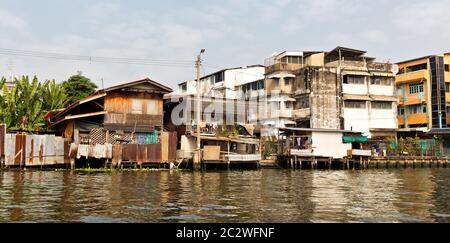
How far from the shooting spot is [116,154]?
32.1 metres

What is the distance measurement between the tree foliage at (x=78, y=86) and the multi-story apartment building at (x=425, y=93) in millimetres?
41868

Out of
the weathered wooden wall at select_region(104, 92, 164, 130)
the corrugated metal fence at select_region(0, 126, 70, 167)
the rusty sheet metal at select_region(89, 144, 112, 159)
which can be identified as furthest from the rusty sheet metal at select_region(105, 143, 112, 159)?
the corrugated metal fence at select_region(0, 126, 70, 167)

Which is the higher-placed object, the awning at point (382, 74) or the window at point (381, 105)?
the awning at point (382, 74)

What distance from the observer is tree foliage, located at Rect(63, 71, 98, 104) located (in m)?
49.7

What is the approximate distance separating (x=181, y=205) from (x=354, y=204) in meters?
6.12

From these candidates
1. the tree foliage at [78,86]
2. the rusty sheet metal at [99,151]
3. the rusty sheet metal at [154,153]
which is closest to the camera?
the rusty sheet metal at [99,151]

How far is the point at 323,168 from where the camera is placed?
41750mm

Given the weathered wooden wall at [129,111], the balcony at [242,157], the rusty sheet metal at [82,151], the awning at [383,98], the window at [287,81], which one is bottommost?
the balcony at [242,157]

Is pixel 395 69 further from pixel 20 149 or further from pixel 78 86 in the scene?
pixel 20 149

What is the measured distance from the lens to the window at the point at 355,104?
51062 mm

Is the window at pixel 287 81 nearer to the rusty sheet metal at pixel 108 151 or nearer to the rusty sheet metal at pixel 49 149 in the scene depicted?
the rusty sheet metal at pixel 108 151

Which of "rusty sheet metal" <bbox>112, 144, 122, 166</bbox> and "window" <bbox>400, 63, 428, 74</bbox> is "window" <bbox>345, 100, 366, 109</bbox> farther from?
"rusty sheet metal" <bbox>112, 144, 122, 166</bbox>

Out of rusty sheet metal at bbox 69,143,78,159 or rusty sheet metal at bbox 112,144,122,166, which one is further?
rusty sheet metal at bbox 112,144,122,166

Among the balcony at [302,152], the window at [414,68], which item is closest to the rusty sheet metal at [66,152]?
the balcony at [302,152]
